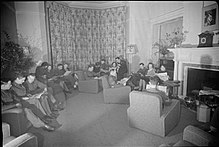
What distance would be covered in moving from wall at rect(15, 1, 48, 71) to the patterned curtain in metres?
0.07

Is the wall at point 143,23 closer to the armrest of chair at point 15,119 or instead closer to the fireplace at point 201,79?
the fireplace at point 201,79

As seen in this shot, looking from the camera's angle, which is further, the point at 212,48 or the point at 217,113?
the point at 212,48

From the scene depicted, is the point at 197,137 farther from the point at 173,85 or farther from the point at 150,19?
the point at 150,19

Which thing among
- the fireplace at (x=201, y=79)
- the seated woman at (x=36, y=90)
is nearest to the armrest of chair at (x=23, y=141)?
the seated woman at (x=36, y=90)

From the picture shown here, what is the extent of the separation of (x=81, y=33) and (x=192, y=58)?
1505 millimetres

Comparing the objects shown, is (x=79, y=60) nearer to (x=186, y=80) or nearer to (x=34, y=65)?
(x=34, y=65)

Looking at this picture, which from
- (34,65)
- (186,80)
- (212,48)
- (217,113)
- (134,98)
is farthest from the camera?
(186,80)

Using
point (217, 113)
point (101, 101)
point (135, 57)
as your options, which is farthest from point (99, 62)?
point (217, 113)

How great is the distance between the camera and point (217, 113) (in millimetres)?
932

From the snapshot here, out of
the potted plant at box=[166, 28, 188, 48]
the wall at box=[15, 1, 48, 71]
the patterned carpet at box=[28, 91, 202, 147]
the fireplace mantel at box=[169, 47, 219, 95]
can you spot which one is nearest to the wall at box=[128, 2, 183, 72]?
the potted plant at box=[166, 28, 188, 48]

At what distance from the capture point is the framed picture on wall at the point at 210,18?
5.31 ft

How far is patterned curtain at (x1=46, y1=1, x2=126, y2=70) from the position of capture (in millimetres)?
1438

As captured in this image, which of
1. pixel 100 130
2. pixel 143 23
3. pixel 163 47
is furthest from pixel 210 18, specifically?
pixel 100 130

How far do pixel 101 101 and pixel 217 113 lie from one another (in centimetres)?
142
